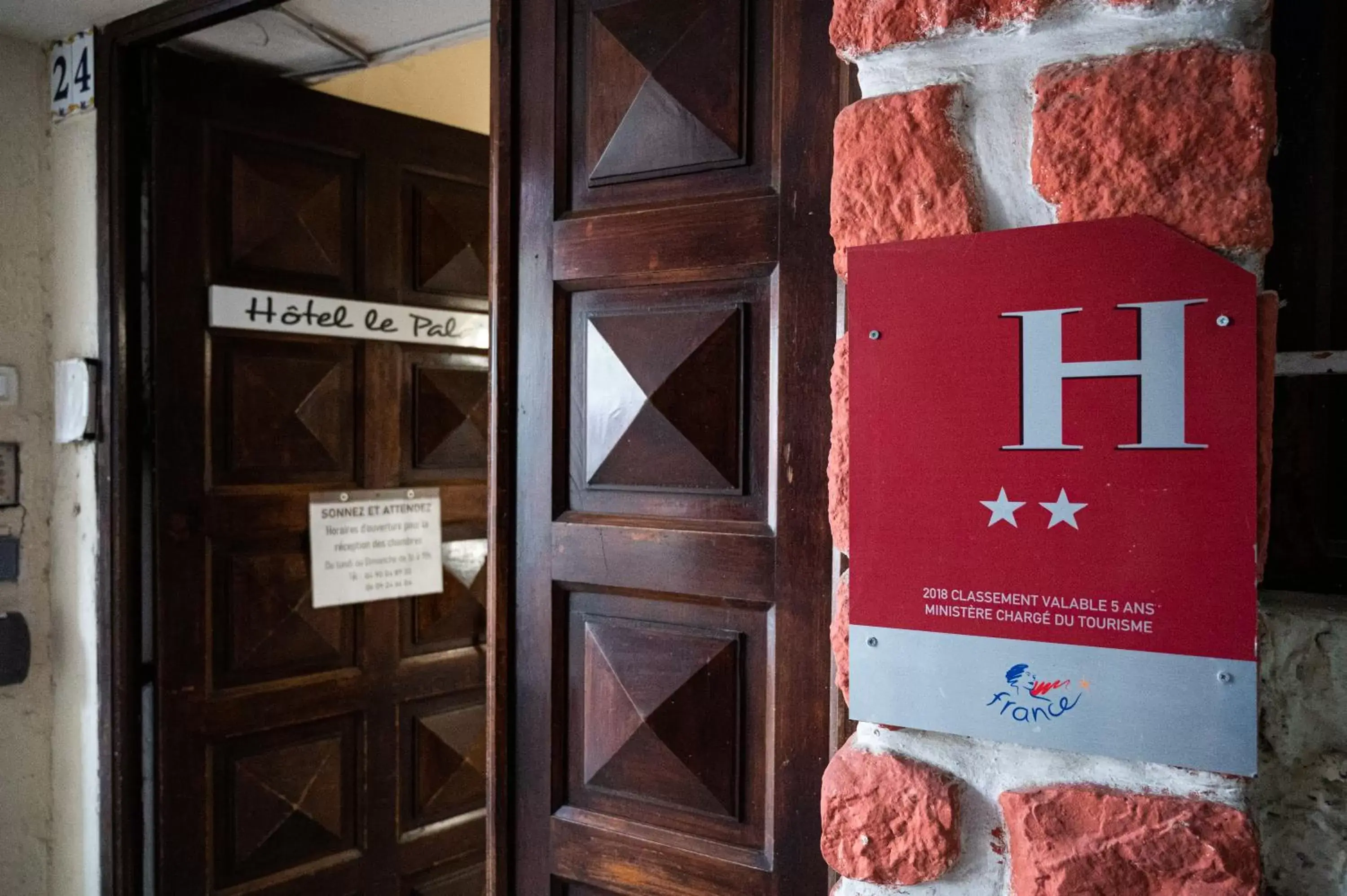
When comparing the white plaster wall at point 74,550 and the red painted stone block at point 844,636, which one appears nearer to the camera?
the red painted stone block at point 844,636

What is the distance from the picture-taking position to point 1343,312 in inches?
29.9

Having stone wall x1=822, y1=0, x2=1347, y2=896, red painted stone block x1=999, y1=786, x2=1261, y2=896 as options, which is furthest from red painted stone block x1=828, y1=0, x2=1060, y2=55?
red painted stone block x1=999, y1=786, x2=1261, y2=896

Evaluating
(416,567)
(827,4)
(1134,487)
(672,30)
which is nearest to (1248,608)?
(1134,487)

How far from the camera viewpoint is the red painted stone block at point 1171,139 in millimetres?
663

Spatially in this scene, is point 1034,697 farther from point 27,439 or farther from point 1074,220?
point 27,439

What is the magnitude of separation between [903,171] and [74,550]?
1.93 meters

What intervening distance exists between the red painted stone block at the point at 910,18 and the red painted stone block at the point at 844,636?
0.43m

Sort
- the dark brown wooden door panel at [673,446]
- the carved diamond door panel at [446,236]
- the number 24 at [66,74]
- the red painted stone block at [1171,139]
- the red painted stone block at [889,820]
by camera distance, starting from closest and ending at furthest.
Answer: the red painted stone block at [1171,139] → the red painted stone block at [889,820] → the dark brown wooden door panel at [673,446] → the number 24 at [66,74] → the carved diamond door panel at [446,236]

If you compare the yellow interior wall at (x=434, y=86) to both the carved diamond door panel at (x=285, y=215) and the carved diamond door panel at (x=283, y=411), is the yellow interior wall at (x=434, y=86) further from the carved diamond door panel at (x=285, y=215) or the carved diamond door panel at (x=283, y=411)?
the carved diamond door panel at (x=283, y=411)

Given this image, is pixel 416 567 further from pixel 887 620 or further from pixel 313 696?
pixel 887 620

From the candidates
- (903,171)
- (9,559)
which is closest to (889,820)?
(903,171)

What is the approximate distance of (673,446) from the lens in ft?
3.81

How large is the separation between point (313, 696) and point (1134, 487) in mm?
1862

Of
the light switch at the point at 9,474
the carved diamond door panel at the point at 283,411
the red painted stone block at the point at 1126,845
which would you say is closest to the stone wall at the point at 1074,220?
the red painted stone block at the point at 1126,845
